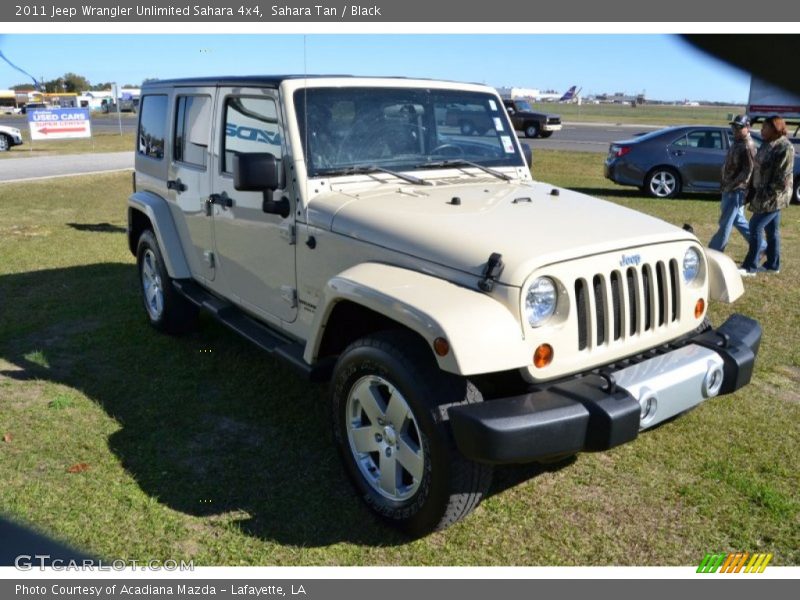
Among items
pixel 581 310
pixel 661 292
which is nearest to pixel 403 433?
Answer: pixel 581 310

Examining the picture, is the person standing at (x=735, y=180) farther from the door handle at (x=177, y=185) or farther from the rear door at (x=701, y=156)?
the rear door at (x=701, y=156)

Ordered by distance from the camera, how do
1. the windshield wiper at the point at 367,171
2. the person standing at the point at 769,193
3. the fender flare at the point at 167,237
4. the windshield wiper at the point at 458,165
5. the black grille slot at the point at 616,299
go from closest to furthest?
the black grille slot at the point at 616,299, the windshield wiper at the point at 367,171, the windshield wiper at the point at 458,165, the fender flare at the point at 167,237, the person standing at the point at 769,193

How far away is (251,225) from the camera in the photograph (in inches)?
173

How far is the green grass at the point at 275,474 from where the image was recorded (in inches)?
128

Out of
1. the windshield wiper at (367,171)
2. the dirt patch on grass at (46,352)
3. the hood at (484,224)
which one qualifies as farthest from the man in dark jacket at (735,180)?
the dirt patch on grass at (46,352)

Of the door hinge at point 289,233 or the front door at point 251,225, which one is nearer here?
the door hinge at point 289,233

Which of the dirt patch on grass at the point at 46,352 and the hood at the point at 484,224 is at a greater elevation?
the hood at the point at 484,224

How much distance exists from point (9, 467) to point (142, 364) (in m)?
1.54

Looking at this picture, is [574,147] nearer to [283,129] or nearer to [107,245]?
[107,245]

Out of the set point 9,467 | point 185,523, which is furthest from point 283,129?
point 9,467

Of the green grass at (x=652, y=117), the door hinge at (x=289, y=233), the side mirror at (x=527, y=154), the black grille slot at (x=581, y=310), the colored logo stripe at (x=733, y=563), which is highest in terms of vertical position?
the green grass at (x=652, y=117)

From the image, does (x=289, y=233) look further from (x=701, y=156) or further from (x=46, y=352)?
(x=701, y=156)

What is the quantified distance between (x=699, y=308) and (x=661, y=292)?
0.36 metres

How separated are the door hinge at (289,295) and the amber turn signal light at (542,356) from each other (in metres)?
1.62
